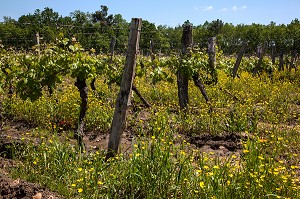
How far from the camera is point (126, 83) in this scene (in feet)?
18.2

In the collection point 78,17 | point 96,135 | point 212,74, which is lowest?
point 96,135

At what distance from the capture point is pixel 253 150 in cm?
419

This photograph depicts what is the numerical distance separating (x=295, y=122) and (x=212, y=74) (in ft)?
10.5

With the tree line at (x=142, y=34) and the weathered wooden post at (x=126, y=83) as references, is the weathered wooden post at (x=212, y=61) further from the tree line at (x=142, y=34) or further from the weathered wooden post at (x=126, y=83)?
the tree line at (x=142, y=34)

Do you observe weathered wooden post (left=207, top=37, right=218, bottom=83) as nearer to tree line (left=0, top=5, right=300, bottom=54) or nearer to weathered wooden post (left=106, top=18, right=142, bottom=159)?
weathered wooden post (left=106, top=18, right=142, bottom=159)

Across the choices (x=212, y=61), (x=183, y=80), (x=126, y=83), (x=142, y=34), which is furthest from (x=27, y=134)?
(x=142, y=34)

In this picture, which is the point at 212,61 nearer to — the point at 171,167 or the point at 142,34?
the point at 171,167

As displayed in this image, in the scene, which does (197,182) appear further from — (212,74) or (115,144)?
(212,74)

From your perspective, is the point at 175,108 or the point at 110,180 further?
the point at 175,108

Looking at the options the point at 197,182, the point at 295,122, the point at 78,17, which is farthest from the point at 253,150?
the point at 78,17

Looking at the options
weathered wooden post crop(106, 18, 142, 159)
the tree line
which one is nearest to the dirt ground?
weathered wooden post crop(106, 18, 142, 159)

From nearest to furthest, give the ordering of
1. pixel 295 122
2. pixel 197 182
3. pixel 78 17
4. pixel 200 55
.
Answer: pixel 197 182, pixel 295 122, pixel 200 55, pixel 78 17

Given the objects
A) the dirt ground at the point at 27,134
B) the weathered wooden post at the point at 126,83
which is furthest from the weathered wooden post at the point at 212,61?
the weathered wooden post at the point at 126,83

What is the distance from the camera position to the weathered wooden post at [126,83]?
5461 millimetres
